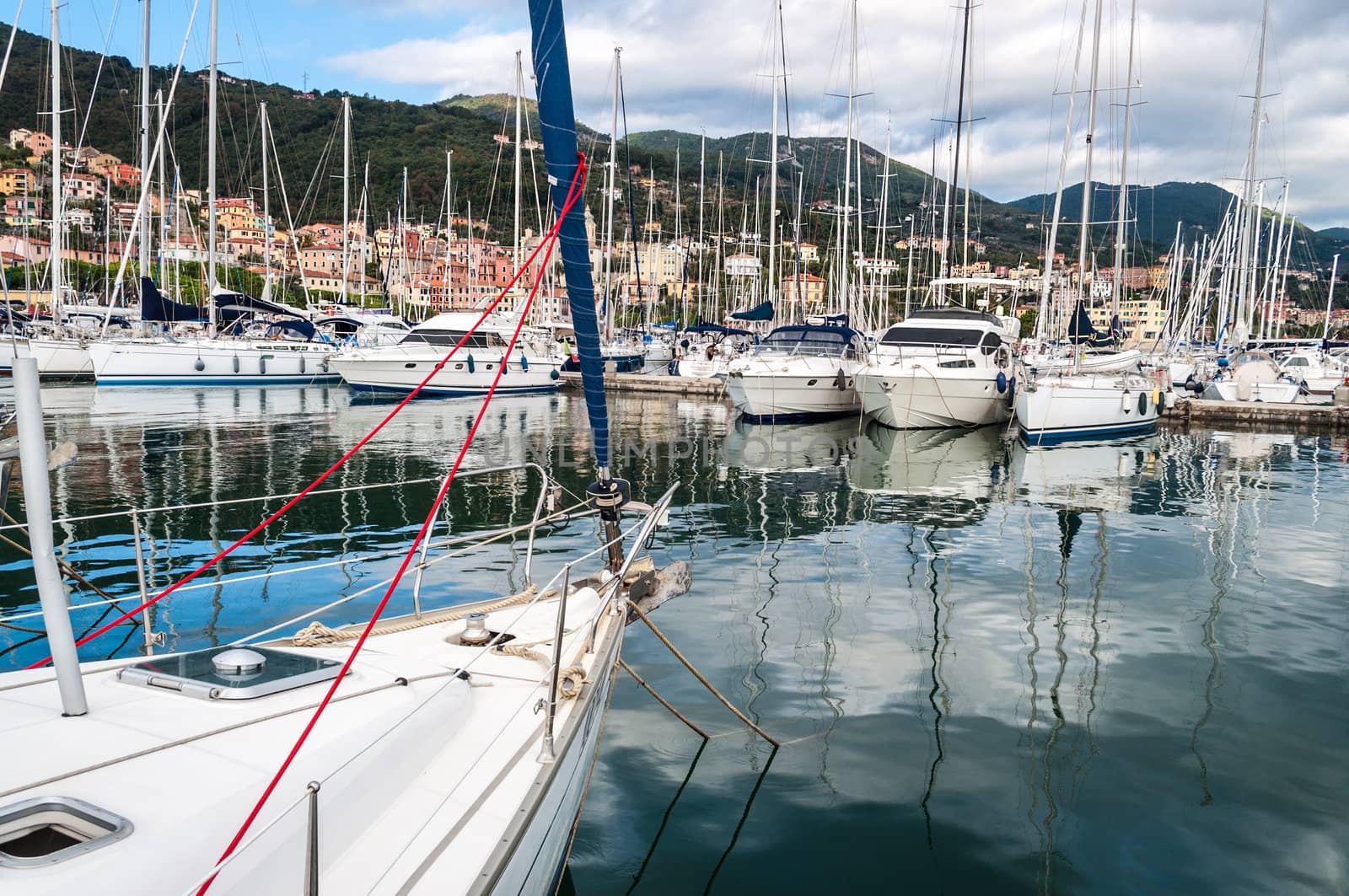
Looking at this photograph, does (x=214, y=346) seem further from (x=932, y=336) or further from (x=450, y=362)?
(x=932, y=336)

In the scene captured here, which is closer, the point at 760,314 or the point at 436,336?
the point at 436,336

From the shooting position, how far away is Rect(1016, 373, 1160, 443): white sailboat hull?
856 inches

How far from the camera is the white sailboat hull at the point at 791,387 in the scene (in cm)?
2614

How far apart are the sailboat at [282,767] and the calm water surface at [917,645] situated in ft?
3.89

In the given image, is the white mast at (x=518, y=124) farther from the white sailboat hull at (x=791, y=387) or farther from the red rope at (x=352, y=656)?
the red rope at (x=352, y=656)

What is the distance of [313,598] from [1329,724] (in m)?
8.62

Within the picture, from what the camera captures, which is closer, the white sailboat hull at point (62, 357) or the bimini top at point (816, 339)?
the bimini top at point (816, 339)

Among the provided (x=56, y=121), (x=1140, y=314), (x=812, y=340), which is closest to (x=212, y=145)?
(x=56, y=121)

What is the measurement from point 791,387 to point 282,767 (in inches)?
947

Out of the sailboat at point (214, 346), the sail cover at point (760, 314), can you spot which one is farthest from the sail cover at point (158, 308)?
the sail cover at point (760, 314)

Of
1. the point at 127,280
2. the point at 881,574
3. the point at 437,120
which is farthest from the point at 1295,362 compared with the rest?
the point at 437,120

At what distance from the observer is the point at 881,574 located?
1055 centimetres

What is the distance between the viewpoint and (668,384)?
120 ft

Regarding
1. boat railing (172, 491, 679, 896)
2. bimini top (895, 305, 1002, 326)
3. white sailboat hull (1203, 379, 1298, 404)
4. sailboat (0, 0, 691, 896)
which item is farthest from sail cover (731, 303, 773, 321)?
sailboat (0, 0, 691, 896)
